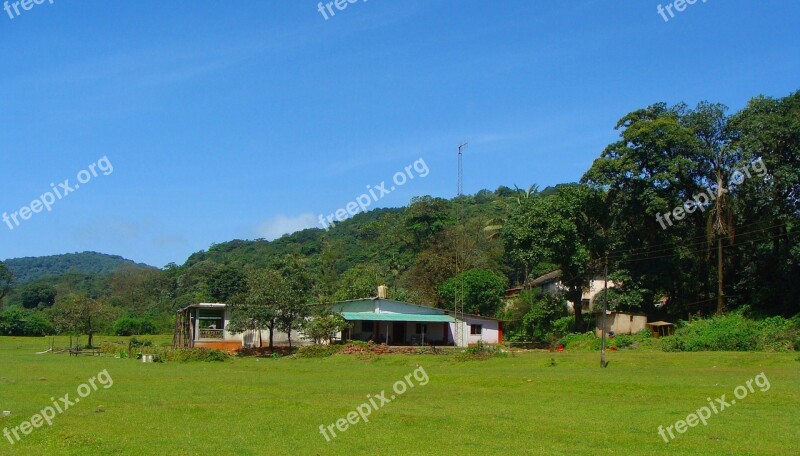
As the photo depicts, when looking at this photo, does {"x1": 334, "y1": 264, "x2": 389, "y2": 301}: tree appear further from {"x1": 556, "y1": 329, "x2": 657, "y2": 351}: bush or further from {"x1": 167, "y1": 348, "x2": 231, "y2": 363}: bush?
{"x1": 167, "y1": 348, "x2": 231, "y2": 363}: bush

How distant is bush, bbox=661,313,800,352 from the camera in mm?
42906

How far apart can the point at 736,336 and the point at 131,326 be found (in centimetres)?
7049

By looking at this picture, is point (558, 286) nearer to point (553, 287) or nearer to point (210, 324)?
point (553, 287)

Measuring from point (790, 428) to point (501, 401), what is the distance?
354 inches

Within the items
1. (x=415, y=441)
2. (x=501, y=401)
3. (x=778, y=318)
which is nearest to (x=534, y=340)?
(x=778, y=318)

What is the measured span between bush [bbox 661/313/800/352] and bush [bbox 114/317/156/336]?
65268 mm

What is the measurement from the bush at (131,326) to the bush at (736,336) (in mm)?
65268

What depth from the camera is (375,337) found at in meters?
62.6

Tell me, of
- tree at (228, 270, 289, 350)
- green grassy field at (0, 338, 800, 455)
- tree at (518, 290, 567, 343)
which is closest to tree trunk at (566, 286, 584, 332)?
tree at (518, 290, 567, 343)

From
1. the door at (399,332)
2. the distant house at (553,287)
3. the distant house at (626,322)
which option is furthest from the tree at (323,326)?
the distant house at (553,287)

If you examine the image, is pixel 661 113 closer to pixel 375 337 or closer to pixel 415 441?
pixel 375 337

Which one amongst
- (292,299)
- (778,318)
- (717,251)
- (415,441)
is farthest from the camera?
(717,251)

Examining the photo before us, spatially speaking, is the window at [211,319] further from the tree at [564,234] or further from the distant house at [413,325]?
the tree at [564,234]

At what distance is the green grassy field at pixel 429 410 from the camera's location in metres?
16.2
